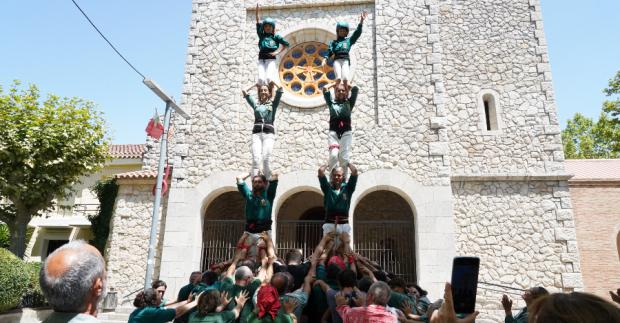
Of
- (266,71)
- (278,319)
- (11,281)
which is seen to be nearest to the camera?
(278,319)

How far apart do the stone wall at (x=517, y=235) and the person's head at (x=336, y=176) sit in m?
5.34

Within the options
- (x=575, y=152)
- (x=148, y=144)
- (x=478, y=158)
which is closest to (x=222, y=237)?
(x=148, y=144)

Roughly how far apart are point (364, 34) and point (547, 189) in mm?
6581

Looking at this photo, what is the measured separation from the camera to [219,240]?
11.2 metres

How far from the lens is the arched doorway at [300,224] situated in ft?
36.5

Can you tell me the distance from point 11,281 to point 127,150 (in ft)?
39.3

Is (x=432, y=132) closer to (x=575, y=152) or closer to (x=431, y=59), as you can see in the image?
(x=431, y=59)

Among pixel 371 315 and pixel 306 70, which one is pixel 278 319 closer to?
pixel 371 315

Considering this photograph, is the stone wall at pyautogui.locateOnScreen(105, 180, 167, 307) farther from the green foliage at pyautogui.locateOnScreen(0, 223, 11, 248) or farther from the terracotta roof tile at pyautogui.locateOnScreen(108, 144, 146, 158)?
the green foliage at pyautogui.locateOnScreen(0, 223, 11, 248)

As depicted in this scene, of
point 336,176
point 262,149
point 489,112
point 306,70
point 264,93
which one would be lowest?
point 336,176

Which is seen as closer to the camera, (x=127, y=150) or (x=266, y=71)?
(x=266, y=71)

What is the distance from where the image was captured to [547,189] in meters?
10.4

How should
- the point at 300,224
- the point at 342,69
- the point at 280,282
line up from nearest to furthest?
the point at 280,282 → the point at 342,69 → the point at 300,224

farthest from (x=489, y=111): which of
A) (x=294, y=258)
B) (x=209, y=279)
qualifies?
(x=209, y=279)
